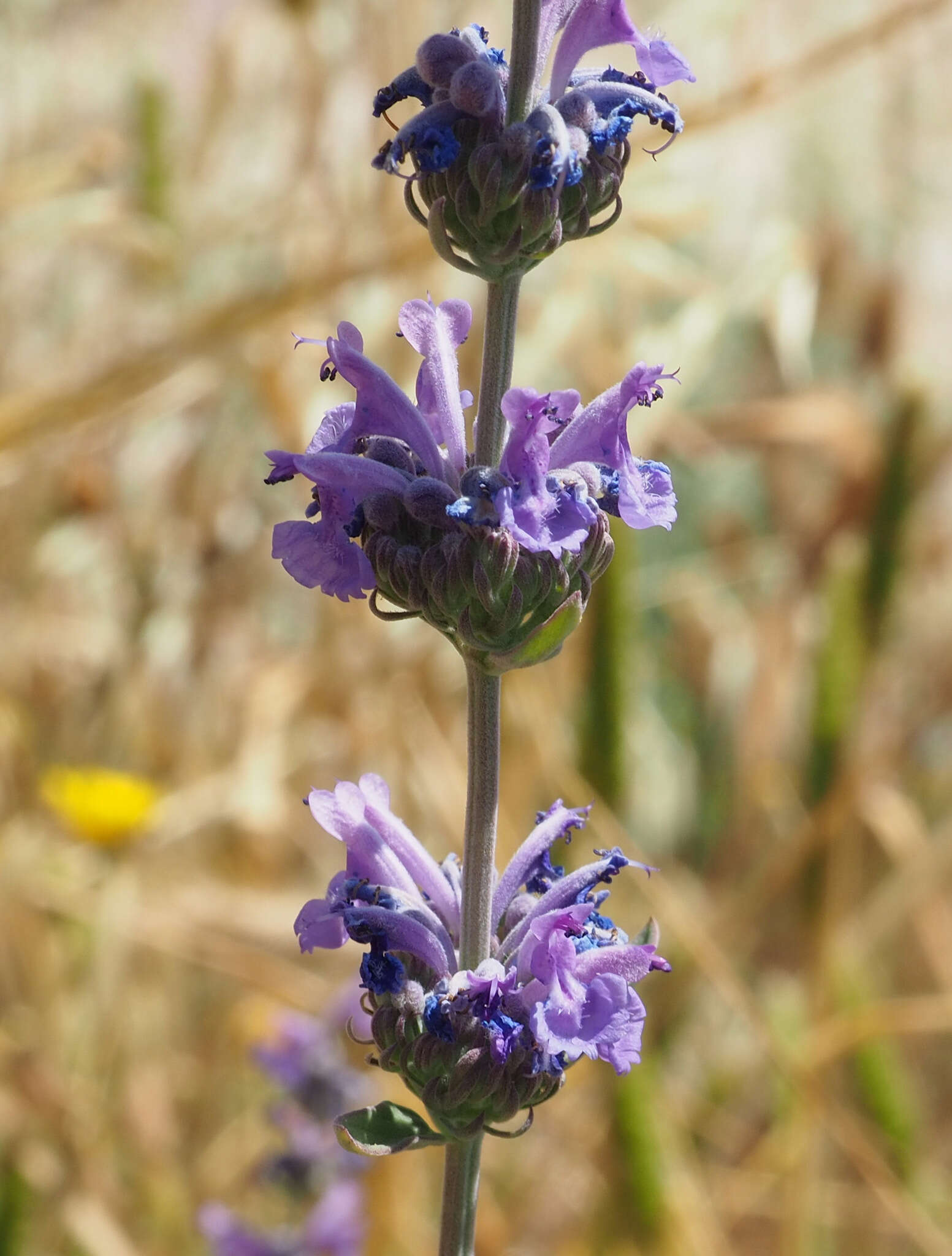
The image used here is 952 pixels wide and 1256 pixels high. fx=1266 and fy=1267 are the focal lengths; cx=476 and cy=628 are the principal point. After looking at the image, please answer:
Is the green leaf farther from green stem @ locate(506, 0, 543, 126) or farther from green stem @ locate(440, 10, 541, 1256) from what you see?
green stem @ locate(506, 0, 543, 126)

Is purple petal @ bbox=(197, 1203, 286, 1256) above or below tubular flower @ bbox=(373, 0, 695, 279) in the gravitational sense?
below

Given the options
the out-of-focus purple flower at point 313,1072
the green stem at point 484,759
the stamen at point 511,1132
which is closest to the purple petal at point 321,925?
the green stem at point 484,759

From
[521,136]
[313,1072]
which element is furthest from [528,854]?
[313,1072]

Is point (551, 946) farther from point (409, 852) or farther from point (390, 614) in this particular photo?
point (390, 614)

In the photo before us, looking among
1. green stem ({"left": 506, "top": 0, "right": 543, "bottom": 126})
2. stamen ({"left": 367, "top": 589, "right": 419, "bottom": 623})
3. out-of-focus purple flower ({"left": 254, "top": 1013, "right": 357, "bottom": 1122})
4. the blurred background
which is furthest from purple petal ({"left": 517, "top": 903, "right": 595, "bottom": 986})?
out-of-focus purple flower ({"left": 254, "top": 1013, "right": 357, "bottom": 1122})

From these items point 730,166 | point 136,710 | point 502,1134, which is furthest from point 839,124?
point 502,1134

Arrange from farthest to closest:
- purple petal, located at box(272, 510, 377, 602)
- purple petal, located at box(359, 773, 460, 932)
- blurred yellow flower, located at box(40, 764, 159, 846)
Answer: blurred yellow flower, located at box(40, 764, 159, 846), purple petal, located at box(359, 773, 460, 932), purple petal, located at box(272, 510, 377, 602)

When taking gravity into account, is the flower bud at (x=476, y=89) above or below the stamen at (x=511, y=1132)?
above

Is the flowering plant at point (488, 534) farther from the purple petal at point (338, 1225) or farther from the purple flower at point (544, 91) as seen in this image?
the purple petal at point (338, 1225)
